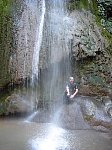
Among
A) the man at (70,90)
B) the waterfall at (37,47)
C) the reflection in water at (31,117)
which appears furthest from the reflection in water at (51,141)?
the waterfall at (37,47)

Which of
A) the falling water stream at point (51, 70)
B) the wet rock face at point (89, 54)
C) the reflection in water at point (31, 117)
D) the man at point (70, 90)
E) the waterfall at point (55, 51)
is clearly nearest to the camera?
the falling water stream at point (51, 70)

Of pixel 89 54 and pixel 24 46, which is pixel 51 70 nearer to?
pixel 24 46

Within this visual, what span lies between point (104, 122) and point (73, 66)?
8.56 feet

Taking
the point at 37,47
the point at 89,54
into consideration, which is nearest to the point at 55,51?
the point at 37,47

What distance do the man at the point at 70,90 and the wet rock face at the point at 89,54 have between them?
0.78m

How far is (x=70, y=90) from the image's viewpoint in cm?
1102

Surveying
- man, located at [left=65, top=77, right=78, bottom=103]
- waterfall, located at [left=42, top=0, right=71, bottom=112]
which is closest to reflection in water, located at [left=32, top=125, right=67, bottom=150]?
man, located at [left=65, top=77, right=78, bottom=103]

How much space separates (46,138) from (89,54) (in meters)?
4.23

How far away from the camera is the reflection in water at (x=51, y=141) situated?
8.09 metres

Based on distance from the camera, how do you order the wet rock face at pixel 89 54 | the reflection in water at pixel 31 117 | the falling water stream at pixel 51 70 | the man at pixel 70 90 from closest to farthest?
the falling water stream at pixel 51 70 → the reflection in water at pixel 31 117 → the man at pixel 70 90 → the wet rock face at pixel 89 54

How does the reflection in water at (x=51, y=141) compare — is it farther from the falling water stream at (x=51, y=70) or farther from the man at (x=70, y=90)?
the man at (x=70, y=90)

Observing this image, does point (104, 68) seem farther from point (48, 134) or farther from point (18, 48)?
point (48, 134)

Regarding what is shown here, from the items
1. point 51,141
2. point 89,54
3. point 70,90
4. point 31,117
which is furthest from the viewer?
point 89,54

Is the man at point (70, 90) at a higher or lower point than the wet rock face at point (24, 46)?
lower
